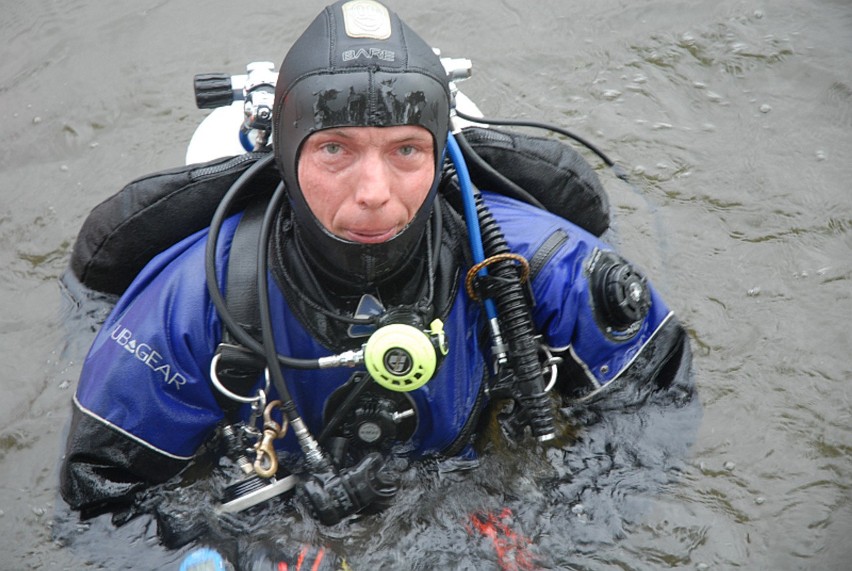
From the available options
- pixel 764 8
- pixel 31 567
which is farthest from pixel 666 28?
pixel 31 567

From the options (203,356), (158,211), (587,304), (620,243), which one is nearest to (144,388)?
(203,356)

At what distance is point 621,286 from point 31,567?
2.20m

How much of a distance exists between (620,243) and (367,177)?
7.14 feet

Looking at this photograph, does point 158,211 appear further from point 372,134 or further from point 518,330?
point 518,330

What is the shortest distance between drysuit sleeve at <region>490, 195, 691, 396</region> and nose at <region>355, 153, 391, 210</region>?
0.63 meters

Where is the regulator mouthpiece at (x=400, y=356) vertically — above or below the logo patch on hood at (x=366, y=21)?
below

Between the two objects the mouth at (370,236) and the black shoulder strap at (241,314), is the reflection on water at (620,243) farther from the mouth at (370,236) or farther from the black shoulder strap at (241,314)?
the mouth at (370,236)

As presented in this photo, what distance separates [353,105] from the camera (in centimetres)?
257

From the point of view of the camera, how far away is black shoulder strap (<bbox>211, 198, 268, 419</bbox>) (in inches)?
111

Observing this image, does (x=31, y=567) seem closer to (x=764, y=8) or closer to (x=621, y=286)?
(x=621, y=286)

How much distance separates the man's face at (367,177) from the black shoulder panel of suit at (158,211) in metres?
0.47

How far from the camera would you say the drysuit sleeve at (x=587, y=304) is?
3010 millimetres

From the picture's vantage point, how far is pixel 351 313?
2979 millimetres

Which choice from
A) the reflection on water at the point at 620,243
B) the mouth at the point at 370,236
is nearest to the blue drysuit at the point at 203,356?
the reflection on water at the point at 620,243
